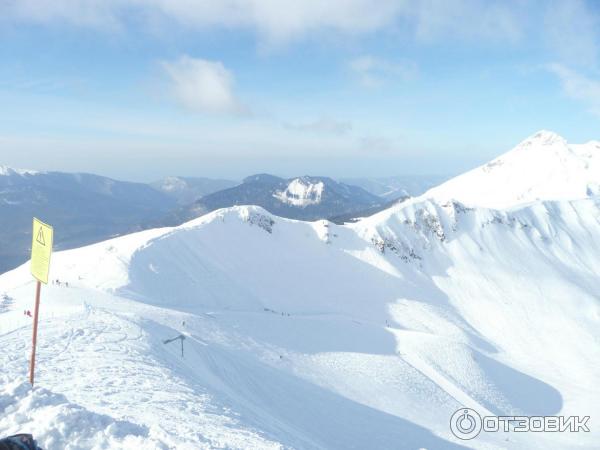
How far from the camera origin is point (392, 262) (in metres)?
99.1

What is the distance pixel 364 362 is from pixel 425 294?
159 ft

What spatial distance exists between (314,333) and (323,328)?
3194mm

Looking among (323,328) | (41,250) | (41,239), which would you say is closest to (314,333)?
(323,328)

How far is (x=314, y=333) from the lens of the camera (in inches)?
2133

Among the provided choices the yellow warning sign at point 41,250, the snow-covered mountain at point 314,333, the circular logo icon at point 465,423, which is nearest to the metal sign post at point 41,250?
the yellow warning sign at point 41,250

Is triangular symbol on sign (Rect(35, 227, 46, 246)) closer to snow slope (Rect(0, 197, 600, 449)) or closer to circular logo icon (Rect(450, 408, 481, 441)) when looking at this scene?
snow slope (Rect(0, 197, 600, 449))

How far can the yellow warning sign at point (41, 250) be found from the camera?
11328mm

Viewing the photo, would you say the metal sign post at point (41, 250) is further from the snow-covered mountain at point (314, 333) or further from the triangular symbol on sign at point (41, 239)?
the snow-covered mountain at point (314, 333)

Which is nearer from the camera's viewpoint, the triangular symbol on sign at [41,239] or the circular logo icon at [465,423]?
the triangular symbol on sign at [41,239]

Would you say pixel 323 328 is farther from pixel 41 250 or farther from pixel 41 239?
pixel 41 239

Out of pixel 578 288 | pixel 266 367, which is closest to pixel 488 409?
pixel 266 367

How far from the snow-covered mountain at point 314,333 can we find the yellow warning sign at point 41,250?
3.68m

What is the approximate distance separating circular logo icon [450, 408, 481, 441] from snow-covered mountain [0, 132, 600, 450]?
3.34 feet

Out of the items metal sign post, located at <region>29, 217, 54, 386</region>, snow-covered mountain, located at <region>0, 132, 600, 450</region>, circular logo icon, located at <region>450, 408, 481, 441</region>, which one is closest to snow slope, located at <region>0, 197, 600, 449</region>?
snow-covered mountain, located at <region>0, 132, 600, 450</region>
